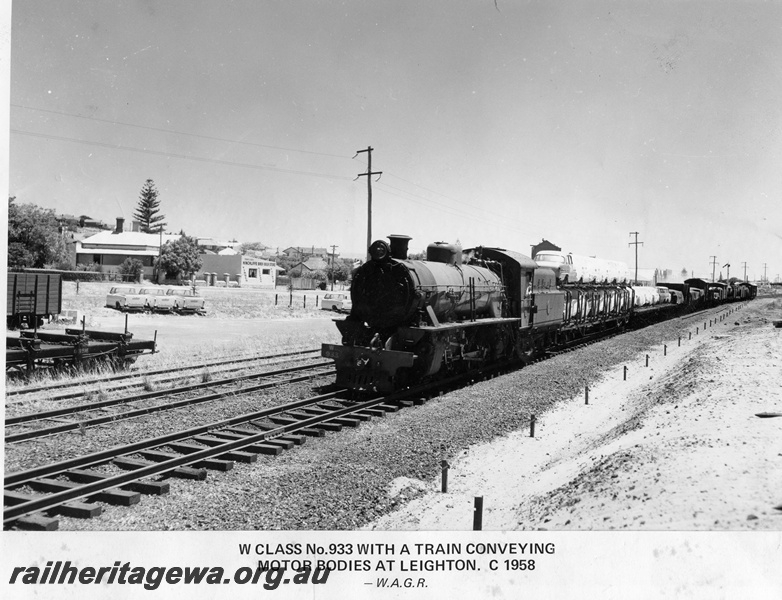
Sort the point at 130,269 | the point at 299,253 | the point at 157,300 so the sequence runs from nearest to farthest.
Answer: the point at 157,300 → the point at 130,269 → the point at 299,253

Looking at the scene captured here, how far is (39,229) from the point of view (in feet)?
107

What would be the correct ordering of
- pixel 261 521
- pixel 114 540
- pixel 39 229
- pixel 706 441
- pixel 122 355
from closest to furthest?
pixel 114 540 → pixel 261 521 → pixel 706 441 → pixel 122 355 → pixel 39 229

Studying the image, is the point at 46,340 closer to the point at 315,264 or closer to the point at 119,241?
the point at 119,241

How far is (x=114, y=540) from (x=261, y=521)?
1809 mm

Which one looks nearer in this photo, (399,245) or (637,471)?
(637,471)

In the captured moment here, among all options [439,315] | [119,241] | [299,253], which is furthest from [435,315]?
[299,253]

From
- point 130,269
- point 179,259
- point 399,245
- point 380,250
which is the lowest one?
point 380,250

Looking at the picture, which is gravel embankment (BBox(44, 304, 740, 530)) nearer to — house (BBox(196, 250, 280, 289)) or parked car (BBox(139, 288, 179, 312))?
parked car (BBox(139, 288, 179, 312))

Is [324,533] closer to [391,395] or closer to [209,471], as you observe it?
[209,471]

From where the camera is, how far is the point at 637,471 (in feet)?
22.0

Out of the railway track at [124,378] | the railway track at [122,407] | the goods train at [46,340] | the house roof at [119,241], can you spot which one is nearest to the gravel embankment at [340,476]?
the railway track at [122,407]

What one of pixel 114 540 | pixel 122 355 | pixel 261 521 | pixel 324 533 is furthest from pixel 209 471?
pixel 122 355

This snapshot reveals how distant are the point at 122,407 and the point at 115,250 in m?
59.6

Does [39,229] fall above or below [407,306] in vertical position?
above
